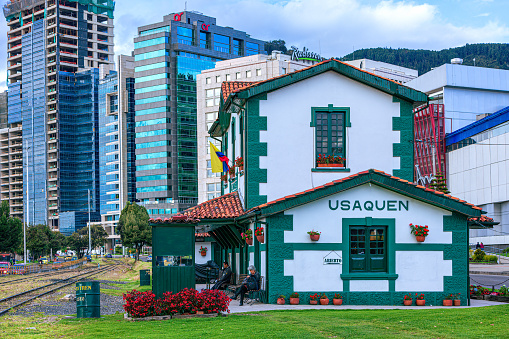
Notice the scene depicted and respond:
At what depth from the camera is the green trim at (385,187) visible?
21.0 meters

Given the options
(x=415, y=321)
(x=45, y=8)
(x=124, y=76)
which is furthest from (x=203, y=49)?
(x=415, y=321)

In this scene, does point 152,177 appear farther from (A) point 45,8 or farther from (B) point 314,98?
(B) point 314,98

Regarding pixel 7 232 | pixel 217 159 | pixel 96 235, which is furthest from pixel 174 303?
pixel 96 235

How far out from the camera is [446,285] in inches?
837

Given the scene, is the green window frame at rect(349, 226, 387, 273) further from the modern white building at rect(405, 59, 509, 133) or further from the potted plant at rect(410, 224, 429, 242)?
the modern white building at rect(405, 59, 509, 133)

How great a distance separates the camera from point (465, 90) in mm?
103250

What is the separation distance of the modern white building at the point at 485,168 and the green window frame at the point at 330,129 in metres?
56.5

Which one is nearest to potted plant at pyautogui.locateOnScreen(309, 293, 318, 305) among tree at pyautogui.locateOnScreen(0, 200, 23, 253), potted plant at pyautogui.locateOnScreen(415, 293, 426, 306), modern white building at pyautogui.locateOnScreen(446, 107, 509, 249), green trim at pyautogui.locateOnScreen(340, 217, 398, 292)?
green trim at pyautogui.locateOnScreen(340, 217, 398, 292)

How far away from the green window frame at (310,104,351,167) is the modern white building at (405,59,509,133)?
80.2m

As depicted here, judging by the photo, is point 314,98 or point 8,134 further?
point 8,134

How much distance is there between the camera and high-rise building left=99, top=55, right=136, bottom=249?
168250 millimetres

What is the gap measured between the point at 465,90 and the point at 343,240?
88.6 metres

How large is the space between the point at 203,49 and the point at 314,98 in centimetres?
14337

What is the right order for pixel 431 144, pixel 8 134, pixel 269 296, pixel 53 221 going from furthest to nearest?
pixel 8 134 → pixel 53 221 → pixel 431 144 → pixel 269 296
